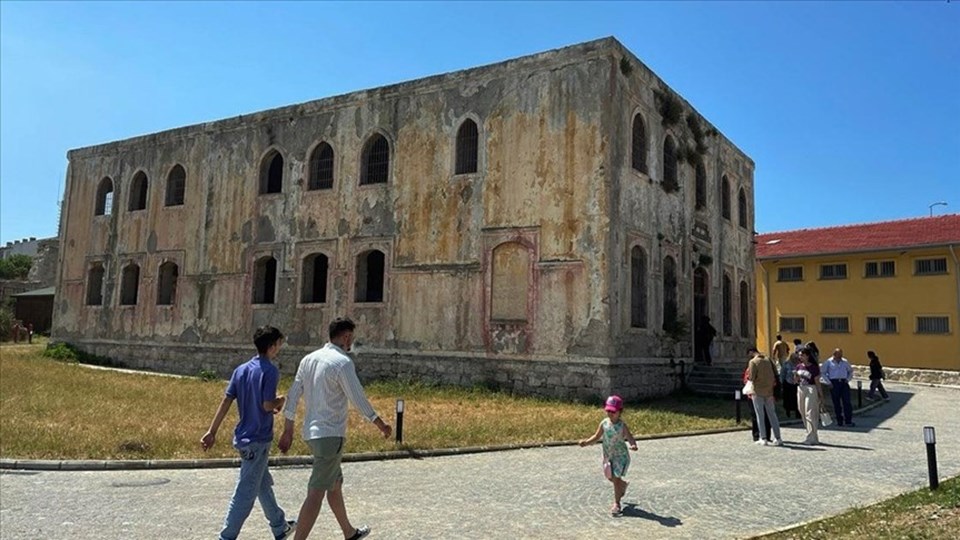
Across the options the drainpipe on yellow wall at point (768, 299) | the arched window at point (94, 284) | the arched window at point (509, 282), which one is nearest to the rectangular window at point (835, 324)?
the drainpipe on yellow wall at point (768, 299)

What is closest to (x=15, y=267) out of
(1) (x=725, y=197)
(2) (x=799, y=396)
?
(1) (x=725, y=197)

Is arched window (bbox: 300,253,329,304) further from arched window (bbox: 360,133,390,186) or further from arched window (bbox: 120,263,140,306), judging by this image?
arched window (bbox: 120,263,140,306)

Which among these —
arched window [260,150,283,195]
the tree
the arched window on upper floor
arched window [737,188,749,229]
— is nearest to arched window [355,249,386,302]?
arched window [260,150,283,195]

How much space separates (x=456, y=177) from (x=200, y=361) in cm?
1132

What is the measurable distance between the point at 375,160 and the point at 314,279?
4.31 metres

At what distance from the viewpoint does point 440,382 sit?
63.2ft

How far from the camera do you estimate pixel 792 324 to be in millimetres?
34969

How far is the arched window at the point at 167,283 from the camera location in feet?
85.4

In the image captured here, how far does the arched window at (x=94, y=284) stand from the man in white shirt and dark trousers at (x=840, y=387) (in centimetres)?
2594

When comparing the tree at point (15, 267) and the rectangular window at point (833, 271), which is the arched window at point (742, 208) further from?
the tree at point (15, 267)

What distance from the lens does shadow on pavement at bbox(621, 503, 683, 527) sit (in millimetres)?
6816

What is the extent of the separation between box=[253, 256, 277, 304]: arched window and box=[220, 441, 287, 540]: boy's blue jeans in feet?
59.5

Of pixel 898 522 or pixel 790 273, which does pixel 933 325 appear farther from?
pixel 898 522

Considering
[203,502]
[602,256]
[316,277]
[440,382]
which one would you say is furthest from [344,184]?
[203,502]
